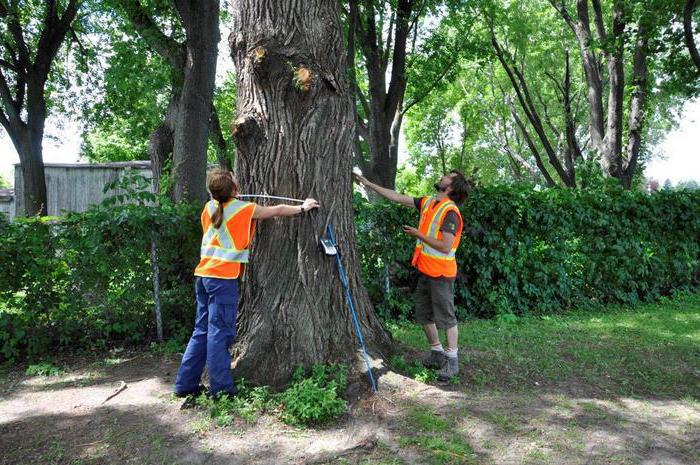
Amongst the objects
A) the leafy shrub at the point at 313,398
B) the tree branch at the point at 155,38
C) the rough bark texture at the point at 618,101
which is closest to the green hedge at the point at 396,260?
the leafy shrub at the point at 313,398

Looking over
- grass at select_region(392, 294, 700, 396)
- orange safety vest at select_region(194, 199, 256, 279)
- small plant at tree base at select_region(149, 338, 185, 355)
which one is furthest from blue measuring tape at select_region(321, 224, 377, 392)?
small plant at tree base at select_region(149, 338, 185, 355)

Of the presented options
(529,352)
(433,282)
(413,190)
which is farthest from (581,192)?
(413,190)

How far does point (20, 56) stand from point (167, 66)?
28.8 ft

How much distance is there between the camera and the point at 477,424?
4.04m

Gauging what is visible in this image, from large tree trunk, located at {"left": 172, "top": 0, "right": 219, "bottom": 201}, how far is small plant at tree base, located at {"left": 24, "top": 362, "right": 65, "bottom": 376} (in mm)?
3680

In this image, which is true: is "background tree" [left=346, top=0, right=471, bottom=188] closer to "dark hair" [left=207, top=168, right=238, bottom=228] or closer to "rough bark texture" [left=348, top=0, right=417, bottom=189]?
"rough bark texture" [left=348, top=0, right=417, bottom=189]

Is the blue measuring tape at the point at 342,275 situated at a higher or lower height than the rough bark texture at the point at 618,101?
lower

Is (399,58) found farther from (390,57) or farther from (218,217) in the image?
(218,217)

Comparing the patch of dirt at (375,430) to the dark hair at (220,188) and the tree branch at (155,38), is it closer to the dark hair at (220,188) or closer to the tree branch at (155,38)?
the dark hair at (220,188)

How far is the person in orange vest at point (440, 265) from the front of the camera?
506cm

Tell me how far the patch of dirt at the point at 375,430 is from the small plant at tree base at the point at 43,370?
0.48 meters

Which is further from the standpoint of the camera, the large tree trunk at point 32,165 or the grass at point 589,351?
the large tree trunk at point 32,165

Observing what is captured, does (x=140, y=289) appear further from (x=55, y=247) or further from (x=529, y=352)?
(x=529, y=352)

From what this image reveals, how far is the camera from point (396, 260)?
767cm
